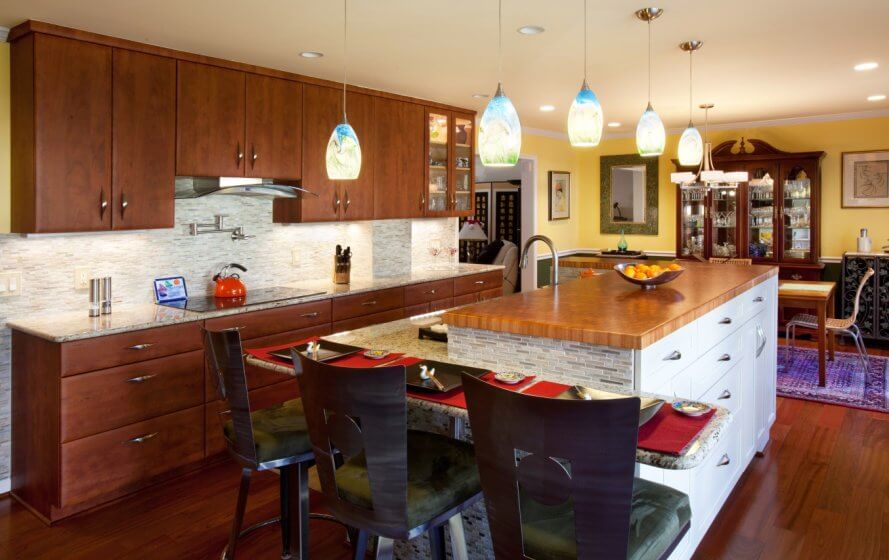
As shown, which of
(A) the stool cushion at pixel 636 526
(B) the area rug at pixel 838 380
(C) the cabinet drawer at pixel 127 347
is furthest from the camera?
(B) the area rug at pixel 838 380

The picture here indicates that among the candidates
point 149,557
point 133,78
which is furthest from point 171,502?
point 133,78

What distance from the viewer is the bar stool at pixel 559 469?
4.26 feet

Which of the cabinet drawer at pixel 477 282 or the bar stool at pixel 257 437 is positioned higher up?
the cabinet drawer at pixel 477 282

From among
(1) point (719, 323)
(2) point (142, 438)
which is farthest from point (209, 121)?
(1) point (719, 323)

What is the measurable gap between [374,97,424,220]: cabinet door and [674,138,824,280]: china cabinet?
11.8 ft

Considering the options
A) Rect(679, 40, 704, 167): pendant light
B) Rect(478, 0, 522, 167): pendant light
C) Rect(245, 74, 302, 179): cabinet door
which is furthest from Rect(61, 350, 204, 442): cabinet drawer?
Rect(679, 40, 704, 167): pendant light

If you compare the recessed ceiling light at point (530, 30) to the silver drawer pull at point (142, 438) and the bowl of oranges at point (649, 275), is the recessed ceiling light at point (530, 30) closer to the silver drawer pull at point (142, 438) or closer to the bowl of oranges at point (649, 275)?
the bowl of oranges at point (649, 275)

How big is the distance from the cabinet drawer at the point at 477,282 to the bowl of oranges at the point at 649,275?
2393mm

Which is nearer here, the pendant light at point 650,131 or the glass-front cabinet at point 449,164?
the pendant light at point 650,131

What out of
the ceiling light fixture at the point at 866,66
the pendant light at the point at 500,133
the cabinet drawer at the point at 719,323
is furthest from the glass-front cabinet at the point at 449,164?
the pendant light at the point at 500,133

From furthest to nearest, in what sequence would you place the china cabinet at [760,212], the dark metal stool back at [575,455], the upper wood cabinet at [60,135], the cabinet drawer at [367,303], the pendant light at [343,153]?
the china cabinet at [760,212], the cabinet drawer at [367,303], the upper wood cabinet at [60,135], the pendant light at [343,153], the dark metal stool back at [575,455]

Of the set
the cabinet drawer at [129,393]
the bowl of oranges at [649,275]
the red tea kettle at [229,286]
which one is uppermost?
the bowl of oranges at [649,275]

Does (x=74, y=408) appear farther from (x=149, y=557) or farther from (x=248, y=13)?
(x=248, y=13)

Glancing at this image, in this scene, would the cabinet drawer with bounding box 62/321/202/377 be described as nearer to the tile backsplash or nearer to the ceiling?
the tile backsplash
